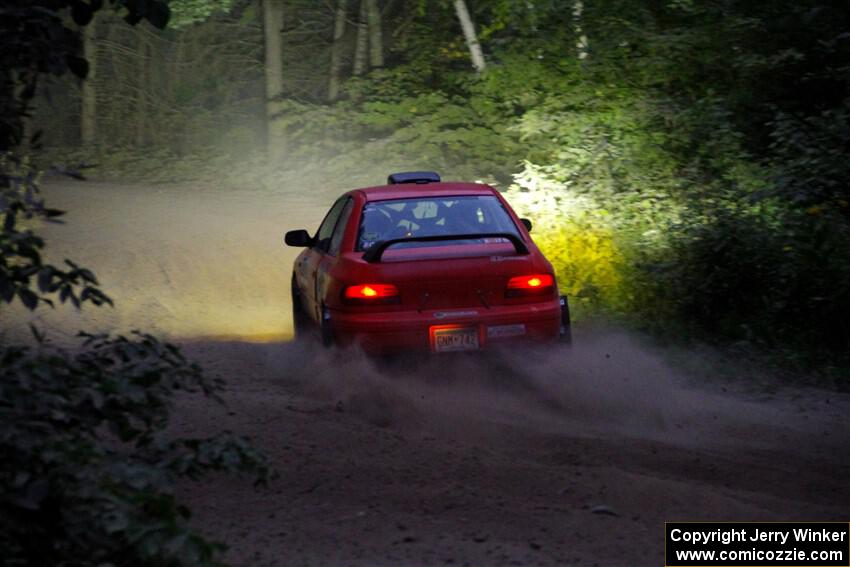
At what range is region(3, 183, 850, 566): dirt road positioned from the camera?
5766 millimetres

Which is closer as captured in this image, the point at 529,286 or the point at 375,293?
the point at 375,293

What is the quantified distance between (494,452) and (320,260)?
356 centimetres

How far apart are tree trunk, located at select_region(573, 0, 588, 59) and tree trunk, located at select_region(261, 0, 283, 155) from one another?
13.5 meters

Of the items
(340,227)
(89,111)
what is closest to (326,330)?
(340,227)

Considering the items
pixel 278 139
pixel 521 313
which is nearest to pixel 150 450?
pixel 521 313

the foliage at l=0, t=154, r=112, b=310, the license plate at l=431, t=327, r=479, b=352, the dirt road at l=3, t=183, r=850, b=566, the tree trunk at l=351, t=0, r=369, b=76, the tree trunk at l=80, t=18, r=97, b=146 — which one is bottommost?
the dirt road at l=3, t=183, r=850, b=566

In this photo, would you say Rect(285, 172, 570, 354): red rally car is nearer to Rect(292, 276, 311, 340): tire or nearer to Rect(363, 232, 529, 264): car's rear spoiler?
Rect(363, 232, 529, 264): car's rear spoiler

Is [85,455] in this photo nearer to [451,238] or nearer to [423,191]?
[451,238]

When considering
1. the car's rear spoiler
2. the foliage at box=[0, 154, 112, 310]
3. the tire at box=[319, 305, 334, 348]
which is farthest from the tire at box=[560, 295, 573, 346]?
the foliage at box=[0, 154, 112, 310]

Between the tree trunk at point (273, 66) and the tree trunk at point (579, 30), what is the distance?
44.4ft

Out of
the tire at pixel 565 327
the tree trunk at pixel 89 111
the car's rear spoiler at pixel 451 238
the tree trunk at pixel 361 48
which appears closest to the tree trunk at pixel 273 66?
the tree trunk at pixel 361 48

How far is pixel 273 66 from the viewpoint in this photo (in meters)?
31.0

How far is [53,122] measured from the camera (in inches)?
1506

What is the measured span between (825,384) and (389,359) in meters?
3.86
